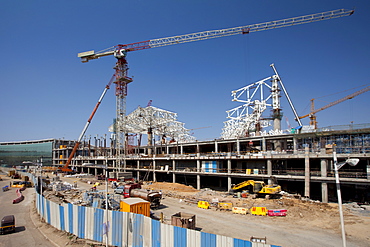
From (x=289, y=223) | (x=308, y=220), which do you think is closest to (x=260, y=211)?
(x=289, y=223)

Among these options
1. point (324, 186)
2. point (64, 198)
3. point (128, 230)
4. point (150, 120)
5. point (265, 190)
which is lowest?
point (64, 198)

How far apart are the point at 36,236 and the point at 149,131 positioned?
186 ft

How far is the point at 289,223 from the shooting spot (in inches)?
876

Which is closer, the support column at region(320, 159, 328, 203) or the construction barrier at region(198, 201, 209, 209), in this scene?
the construction barrier at region(198, 201, 209, 209)

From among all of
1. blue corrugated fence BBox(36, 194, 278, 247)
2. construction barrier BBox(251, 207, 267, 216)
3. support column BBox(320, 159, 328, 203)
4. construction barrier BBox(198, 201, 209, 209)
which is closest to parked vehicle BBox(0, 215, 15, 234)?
blue corrugated fence BBox(36, 194, 278, 247)

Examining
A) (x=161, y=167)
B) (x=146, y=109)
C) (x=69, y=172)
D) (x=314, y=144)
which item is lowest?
(x=69, y=172)

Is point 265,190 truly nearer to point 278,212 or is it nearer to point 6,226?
point 278,212

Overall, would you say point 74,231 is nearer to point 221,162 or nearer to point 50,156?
point 221,162

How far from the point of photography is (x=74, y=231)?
17469mm

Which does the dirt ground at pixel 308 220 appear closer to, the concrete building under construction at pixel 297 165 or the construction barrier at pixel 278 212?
the construction barrier at pixel 278 212

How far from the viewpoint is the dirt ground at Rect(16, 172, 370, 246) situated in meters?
17.9

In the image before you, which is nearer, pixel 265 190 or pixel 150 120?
pixel 265 190

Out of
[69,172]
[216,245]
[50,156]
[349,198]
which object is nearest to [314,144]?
[349,198]

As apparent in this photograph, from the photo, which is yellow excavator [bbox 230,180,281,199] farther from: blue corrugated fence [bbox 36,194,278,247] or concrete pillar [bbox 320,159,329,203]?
blue corrugated fence [bbox 36,194,278,247]
